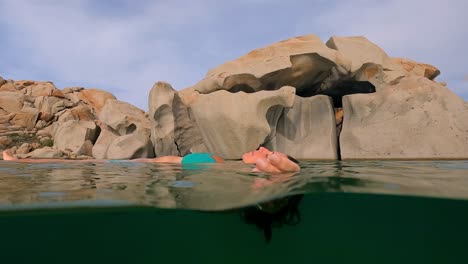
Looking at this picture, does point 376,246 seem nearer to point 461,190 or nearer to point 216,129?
point 461,190

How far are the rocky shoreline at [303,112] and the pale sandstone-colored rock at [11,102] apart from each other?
13.9 metres

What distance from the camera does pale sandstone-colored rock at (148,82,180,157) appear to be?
39.1 ft

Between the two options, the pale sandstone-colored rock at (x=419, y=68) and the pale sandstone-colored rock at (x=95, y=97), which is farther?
the pale sandstone-colored rock at (x=95, y=97)

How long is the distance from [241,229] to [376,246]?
171 centimetres

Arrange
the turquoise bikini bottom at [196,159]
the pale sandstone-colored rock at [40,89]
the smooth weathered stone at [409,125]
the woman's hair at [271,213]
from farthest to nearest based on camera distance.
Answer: the pale sandstone-colored rock at [40,89], the smooth weathered stone at [409,125], the turquoise bikini bottom at [196,159], the woman's hair at [271,213]

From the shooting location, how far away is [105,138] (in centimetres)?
1432

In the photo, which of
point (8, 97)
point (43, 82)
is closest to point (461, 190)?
point (8, 97)

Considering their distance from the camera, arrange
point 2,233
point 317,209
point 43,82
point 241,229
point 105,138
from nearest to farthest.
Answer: point 2,233, point 241,229, point 317,209, point 105,138, point 43,82

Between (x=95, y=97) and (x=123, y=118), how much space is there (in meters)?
22.1

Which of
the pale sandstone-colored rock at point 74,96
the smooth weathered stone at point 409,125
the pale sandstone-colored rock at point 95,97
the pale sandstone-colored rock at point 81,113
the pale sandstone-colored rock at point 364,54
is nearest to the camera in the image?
the smooth weathered stone at point 409,125

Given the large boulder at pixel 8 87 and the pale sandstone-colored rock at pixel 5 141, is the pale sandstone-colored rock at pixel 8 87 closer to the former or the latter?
the large boulder at pixel 8 87

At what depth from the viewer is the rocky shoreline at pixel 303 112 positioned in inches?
432

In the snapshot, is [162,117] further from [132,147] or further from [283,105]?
[283,105]

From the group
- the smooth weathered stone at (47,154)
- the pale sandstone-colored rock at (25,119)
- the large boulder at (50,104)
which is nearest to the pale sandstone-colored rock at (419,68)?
the smooth weathered stone at (47,154)
